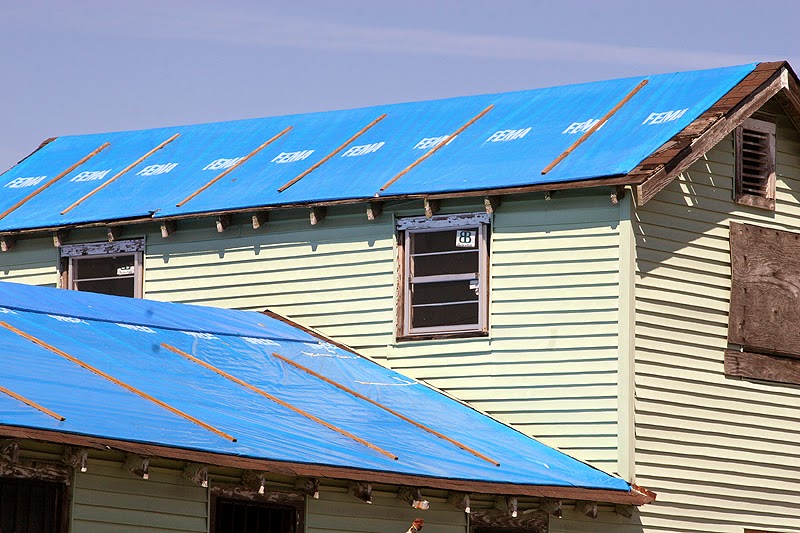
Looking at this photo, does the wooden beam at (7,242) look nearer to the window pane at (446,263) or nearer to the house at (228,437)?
the house at (228,437)

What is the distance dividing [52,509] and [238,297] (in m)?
9.11

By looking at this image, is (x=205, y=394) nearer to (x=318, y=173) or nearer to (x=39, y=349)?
(x=39, y=349)

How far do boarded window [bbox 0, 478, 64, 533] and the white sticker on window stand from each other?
8.37 metres

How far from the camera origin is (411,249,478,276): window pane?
71.5 feet

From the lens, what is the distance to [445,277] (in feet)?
70.8

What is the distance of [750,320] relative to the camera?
71.4ft

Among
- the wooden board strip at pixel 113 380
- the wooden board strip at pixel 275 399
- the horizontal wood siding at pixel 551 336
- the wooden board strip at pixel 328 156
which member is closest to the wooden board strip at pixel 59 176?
the wooden board strip at pixel 328 156

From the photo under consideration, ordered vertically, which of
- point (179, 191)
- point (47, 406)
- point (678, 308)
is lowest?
point (47, 406)

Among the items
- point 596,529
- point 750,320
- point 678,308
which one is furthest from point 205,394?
point 750,320

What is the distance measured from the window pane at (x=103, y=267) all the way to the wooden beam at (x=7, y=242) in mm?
1327

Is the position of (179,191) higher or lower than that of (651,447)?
higher

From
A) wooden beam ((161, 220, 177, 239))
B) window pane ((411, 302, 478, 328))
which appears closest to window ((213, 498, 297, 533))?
window pane ((411, 302, 478, 328))

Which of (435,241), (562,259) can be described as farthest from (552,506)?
(435,241)

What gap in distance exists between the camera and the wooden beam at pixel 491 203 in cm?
2122
